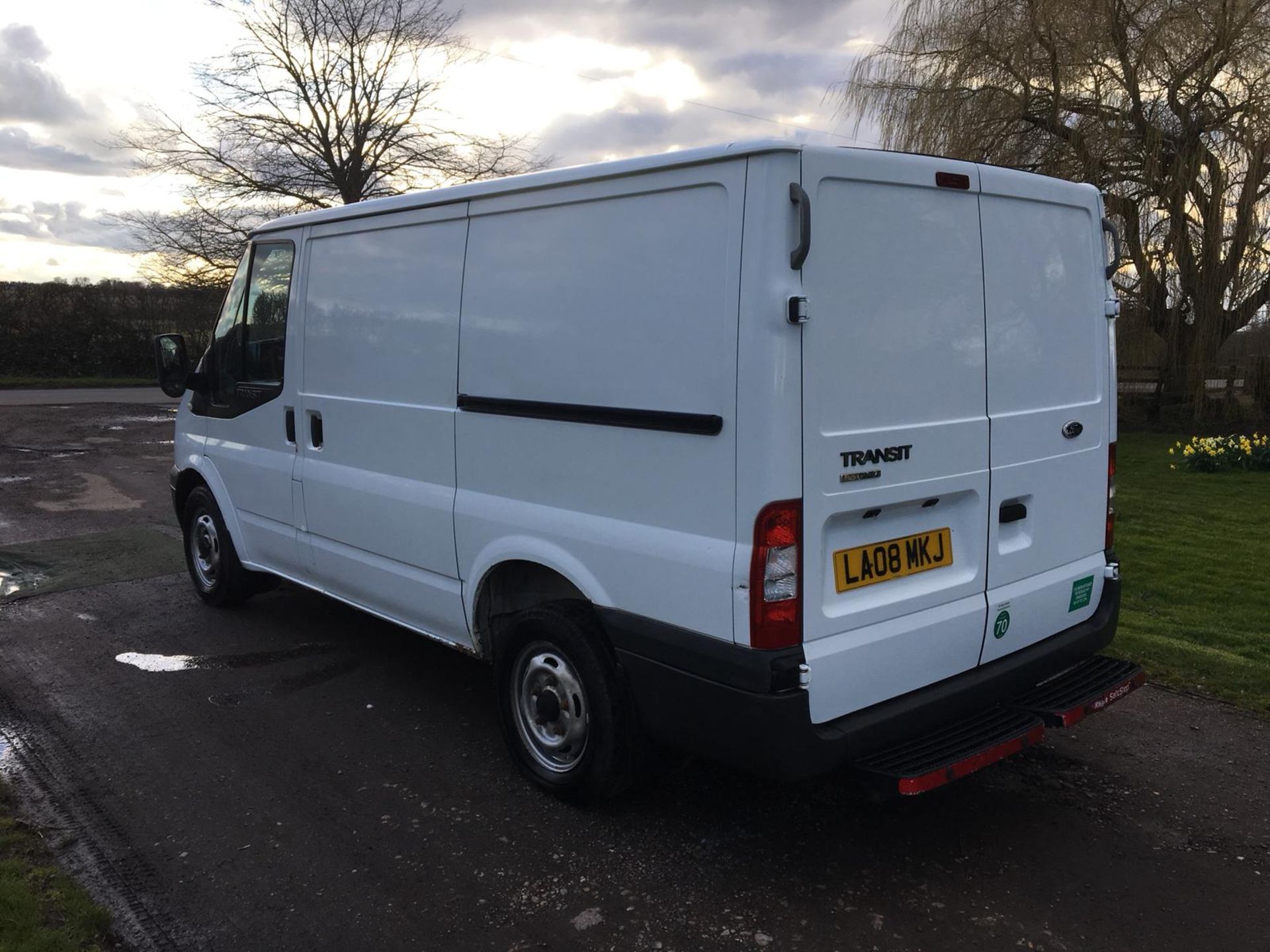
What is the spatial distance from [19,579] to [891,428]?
22.0ft

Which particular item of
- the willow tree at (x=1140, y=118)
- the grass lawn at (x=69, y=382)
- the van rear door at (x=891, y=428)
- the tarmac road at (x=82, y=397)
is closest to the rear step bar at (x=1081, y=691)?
the van rear door at (x=891, y=428)

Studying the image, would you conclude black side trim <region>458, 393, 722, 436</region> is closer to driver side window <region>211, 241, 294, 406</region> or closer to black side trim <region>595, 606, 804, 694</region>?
black side trim <region>595, 606, 804, 694</region>

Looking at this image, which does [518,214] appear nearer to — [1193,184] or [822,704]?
[822,704]

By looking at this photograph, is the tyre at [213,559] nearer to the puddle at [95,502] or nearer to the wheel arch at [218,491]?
the wheel arch at [218,491]

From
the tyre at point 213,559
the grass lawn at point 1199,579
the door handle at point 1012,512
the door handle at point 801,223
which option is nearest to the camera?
the door handle at point 801,223

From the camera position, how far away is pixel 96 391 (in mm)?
24109

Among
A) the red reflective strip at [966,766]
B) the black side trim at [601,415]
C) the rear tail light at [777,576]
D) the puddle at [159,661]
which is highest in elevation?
the black side trim at [601,415]

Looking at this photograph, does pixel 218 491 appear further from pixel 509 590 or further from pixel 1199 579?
pixel 1199 579

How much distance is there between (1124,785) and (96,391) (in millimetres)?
25427

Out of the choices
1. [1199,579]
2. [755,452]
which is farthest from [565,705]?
[1199,579]

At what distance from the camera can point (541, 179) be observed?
11.8ft

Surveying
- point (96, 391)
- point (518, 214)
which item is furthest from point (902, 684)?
point (96, 391)

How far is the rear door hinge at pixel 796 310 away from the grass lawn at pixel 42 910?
9.10 feet

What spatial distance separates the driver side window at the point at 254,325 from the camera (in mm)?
5281
